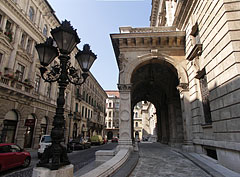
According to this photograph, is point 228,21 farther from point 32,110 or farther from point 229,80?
point 32,110

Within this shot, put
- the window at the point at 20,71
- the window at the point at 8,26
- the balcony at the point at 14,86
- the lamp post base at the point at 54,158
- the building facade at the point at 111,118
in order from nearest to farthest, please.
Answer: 1. the lamp post base at the point at 54,158
2. the balcony at the point at 14,86
3. the window at the point at 8,26
4. the window at the point at 20,71
5. the building facade at the point at 111,118

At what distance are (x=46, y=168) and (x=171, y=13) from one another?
18009 millimetres

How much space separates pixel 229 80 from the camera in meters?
6.19

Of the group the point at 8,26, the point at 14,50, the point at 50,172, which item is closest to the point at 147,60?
the point at 50,172

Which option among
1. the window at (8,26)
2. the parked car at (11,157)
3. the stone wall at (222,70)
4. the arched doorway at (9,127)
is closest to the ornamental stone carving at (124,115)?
the stone wall at (222,70)

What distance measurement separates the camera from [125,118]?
11.1 metres

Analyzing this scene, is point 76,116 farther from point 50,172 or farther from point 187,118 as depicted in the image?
point 50,172

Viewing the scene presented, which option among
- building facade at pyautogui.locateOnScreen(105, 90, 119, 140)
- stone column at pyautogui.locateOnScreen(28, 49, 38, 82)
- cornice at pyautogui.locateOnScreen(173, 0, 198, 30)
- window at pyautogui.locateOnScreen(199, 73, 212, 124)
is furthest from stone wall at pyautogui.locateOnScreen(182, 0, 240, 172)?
building facade at pyautogui.locateOnScreen(105, 90, 119, 140)

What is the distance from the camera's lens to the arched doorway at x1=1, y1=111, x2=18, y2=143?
15.3 m

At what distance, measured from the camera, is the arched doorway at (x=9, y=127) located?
15320mm

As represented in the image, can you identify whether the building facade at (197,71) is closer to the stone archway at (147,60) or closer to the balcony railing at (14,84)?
the stone archway at (147,60)

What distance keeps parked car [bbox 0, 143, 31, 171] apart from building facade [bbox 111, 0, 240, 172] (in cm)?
606

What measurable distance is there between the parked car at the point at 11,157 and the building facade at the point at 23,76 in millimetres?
7022

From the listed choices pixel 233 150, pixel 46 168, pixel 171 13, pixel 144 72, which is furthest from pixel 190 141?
pixel 171 13
